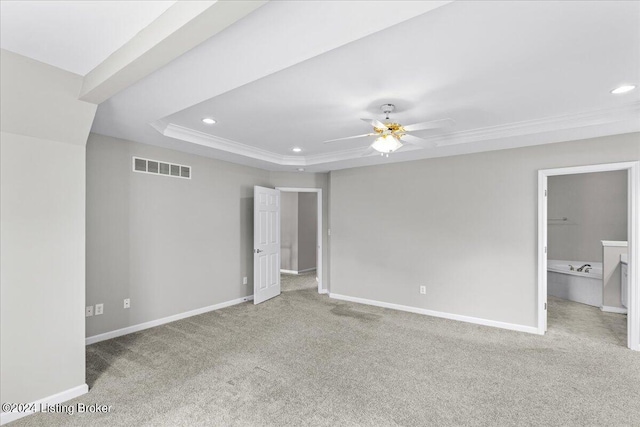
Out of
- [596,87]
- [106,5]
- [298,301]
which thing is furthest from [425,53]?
[298,301]

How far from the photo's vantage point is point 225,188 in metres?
4.93

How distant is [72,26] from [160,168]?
2.56 meters

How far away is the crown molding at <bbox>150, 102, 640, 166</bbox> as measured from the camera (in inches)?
119

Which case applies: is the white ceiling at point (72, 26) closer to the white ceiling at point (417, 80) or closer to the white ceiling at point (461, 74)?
the white ceiling at point (417, 80)

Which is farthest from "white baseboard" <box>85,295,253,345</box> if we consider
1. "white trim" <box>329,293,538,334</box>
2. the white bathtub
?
the white bathtub

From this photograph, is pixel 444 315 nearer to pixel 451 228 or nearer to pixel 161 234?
pixel 451 228

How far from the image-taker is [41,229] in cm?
228

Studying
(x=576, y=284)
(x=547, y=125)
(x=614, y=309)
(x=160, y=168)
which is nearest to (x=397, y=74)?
(x=547, y=125)

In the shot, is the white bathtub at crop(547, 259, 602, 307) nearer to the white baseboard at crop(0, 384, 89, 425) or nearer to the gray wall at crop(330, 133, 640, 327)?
the gray wall at crop(330, 133, 640, 327)

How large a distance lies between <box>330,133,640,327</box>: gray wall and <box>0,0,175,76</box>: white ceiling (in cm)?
399

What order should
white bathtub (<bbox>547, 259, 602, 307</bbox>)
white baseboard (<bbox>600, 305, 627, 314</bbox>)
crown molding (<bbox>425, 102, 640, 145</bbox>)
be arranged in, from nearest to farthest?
crown molding (<bbox>425, 102, 640, 145</bbox>) < white baseboard (<bbox>600, 305, 627, 314</bbox>) < white bathtub (<bbox>547, 259, 602, 307</bbox>)

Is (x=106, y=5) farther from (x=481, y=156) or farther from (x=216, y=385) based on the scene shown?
(x=481, y=156)

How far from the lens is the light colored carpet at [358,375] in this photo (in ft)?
7.28

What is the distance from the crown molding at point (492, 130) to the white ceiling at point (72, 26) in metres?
1.29
